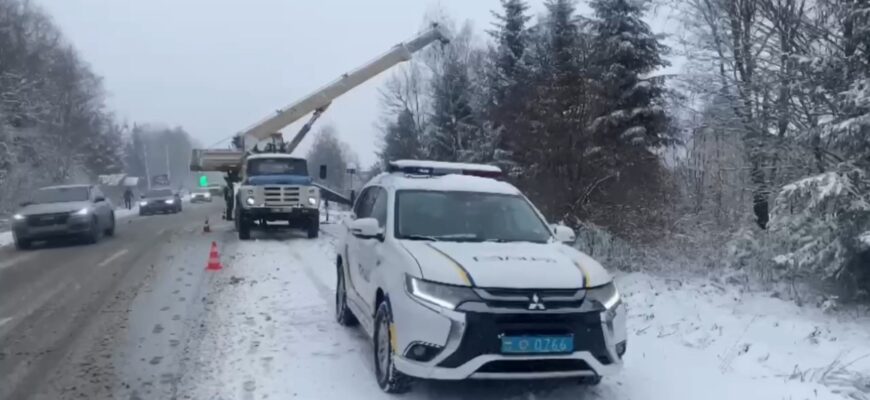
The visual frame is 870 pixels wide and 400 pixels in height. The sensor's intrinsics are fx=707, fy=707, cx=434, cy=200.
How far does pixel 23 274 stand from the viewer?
13.3m

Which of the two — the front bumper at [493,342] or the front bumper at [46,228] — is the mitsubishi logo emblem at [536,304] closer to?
the front bumper at [493,342]

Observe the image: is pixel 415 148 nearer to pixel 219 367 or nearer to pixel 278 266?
pixel 278 266

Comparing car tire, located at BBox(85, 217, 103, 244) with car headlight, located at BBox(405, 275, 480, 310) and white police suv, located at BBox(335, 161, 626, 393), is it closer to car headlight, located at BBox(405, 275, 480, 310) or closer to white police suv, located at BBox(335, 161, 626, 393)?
white police suv, located at BBox(335, 161, 626, 393)

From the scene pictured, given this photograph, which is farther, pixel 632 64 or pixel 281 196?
pixel 632 64

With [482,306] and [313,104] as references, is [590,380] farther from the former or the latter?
[313,104]

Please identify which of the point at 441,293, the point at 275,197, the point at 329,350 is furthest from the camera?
the point at 275,197

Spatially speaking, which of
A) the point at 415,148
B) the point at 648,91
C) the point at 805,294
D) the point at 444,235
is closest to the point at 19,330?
the point at 444,235

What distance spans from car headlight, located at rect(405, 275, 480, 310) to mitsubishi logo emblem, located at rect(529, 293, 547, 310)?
0.39m

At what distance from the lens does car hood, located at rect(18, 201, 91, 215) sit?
1833 cm

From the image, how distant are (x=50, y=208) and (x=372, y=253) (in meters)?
15.1

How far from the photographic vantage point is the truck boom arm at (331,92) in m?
25.1

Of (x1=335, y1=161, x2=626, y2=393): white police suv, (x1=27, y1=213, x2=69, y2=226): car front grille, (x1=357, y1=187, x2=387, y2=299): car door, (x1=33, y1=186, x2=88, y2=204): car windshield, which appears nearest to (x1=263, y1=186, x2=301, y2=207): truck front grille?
(x1=33, y1=186, x2=88, y2=204): car windshield

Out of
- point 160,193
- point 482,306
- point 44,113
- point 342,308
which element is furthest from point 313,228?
point 44,113

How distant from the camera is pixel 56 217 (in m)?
18.3
